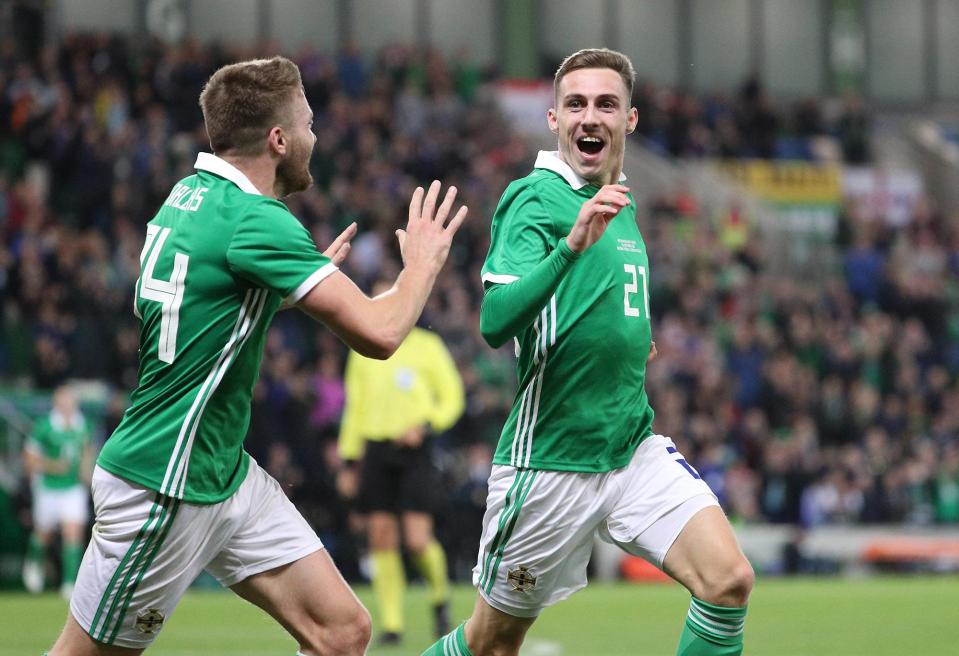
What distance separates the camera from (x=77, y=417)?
54.9 ft

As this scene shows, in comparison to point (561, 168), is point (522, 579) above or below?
below

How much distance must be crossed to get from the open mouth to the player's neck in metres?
1.36

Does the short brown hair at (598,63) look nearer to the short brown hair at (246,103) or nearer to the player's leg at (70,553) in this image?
the short brown hair at (246,103)

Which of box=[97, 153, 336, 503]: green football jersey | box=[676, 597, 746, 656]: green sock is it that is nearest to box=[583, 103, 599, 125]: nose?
box=[97, 153, 336, 503]: green football jersey

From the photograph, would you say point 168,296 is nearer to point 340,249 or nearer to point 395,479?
point 340,249

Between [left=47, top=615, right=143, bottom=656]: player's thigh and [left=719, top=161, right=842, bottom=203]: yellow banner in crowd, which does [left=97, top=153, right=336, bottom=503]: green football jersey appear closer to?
[left=47, top=615, right=143, bottom=656]: player's thigh

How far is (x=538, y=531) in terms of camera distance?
6.05 meters

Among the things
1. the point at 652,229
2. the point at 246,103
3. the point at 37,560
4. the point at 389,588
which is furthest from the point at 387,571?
the point at 652,229

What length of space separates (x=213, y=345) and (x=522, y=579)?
5.13 ft

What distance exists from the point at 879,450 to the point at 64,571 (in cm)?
1057

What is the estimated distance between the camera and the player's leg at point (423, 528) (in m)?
11.2

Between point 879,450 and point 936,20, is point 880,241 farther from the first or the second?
point 936,20

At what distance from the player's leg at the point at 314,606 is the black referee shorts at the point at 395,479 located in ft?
18.5

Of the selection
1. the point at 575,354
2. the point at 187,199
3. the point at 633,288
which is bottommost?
the point at 575,354
